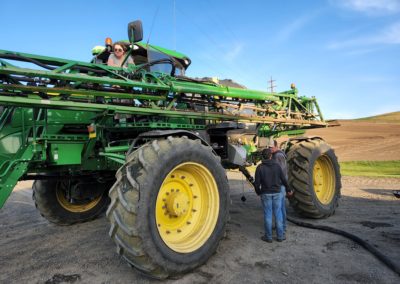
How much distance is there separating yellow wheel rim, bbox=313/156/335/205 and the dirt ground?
0.45 m

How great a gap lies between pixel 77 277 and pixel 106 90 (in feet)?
7.25

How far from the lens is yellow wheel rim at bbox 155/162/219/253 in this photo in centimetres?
393

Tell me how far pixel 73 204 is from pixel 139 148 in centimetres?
324

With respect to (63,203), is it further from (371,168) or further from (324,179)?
(371,168)

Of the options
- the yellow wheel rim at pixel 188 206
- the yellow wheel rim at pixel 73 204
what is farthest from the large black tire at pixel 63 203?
the yellow wheel rim at pixel 188 206

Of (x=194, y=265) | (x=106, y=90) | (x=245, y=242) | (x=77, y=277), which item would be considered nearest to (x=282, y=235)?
(x=245, y=242)

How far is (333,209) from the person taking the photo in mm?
6406

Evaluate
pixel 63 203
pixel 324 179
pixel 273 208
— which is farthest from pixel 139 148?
pixel 324 179

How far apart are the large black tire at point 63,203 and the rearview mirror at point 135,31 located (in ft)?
10.4

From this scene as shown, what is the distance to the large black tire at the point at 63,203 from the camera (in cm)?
582

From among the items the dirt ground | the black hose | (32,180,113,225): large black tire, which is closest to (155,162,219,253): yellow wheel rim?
the dirt ground

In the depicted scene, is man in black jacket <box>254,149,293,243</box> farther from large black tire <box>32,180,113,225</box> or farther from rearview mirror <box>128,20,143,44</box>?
large black tire <box>32,180,113,225</box>

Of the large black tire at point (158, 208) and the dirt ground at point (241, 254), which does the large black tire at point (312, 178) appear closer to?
the dirt ground at point (241, 254)

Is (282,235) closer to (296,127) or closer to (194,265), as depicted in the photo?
(194,265)
